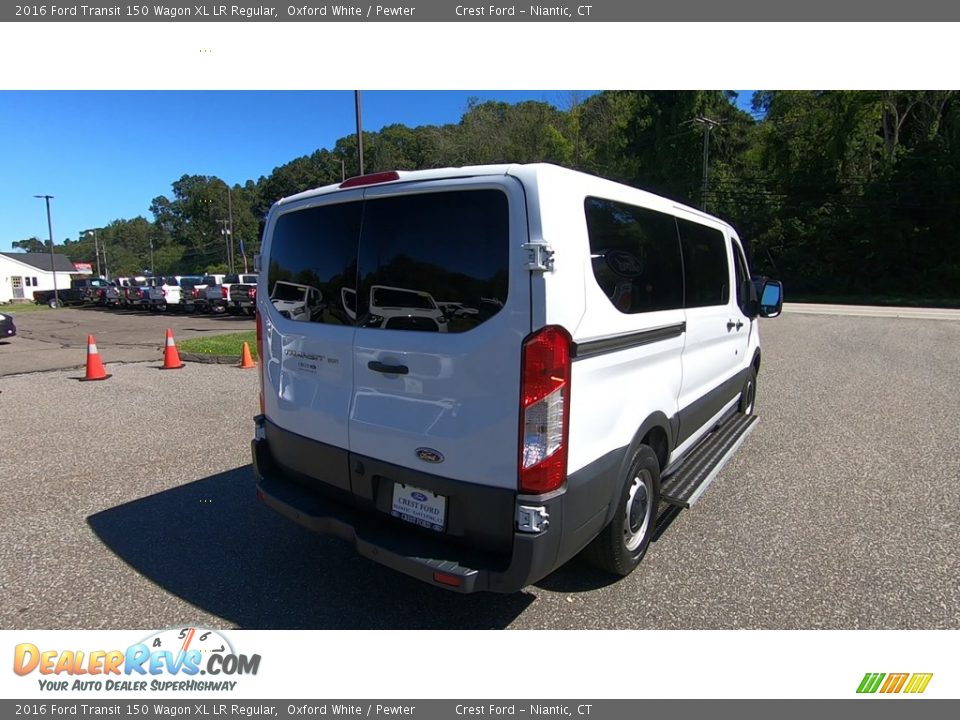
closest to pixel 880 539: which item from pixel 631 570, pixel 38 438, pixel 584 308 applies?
pixel 631 570

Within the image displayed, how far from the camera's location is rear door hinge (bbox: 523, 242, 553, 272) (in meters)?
2.21

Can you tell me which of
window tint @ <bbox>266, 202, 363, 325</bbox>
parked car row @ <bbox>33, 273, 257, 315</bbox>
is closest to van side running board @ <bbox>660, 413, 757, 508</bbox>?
window tint @ <bbox>266, 202, 363, 325</bbox>

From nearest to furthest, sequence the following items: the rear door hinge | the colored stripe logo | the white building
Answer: the rear door hinge < the colored stripe logo < the white building

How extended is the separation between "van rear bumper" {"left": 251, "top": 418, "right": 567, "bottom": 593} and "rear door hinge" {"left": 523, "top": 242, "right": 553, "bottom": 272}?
95 cm

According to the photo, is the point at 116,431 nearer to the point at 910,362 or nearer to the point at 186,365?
the point at 186,365

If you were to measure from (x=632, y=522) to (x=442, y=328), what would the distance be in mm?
1635

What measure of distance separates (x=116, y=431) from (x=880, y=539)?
6996 mm

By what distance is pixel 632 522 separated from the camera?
3.12 meters

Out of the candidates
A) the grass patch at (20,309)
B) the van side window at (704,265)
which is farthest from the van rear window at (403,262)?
the grass patch at (20,309)

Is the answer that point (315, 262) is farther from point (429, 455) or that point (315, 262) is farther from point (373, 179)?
point (429, 455)

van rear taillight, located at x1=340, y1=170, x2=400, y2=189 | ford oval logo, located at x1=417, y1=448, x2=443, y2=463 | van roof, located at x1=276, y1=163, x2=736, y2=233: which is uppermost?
van rear taillight, located at x1=340, y1=170, x2=400, y2=189

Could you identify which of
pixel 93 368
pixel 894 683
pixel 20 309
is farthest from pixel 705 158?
pixel 20 309

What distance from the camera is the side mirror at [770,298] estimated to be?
18.8 ft

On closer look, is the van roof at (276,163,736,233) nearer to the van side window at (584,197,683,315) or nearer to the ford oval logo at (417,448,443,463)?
the van side window at (584,197,683,315)
